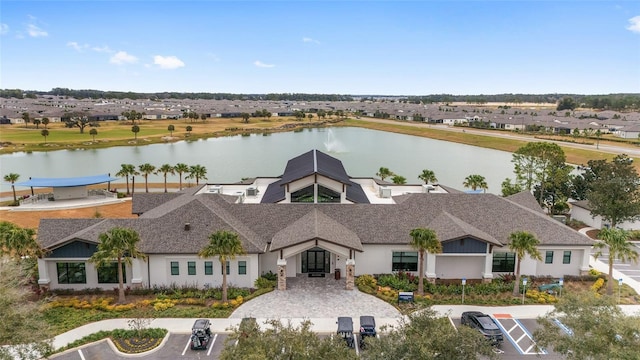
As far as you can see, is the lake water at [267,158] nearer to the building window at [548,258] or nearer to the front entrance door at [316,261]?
the building window at [548,258]

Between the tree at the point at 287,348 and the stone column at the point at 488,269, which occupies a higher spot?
the tree at the point at 287,348

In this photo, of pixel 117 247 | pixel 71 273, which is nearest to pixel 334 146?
pixel 71 273

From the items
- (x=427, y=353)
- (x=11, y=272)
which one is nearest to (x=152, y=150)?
(x=11, y=272)

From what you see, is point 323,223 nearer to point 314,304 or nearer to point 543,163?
point 314,304

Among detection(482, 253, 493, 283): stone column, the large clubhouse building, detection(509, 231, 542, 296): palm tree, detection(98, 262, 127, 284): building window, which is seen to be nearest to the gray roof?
the large clubhouse building

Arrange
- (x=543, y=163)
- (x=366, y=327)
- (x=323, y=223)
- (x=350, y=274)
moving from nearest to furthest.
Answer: (x=366, y=327) < (x=350, y=274) < (x=323, y=223) < (x=543, y=163)

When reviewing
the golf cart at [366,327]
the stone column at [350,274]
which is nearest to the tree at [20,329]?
the golf cart at [366,327]
